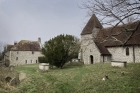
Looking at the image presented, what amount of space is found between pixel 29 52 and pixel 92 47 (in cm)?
2576

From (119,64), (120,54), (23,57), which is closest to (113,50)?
(120,54)

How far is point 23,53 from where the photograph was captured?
4731 cm

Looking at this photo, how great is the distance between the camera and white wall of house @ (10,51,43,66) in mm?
46625

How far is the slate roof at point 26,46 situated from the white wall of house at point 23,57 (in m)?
0.95

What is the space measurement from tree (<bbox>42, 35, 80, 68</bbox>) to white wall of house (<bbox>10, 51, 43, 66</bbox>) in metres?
25.2

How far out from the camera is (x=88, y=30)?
3148 cm

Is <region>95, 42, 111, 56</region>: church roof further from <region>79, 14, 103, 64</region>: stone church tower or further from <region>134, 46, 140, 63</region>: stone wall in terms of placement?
<region>134, 46, 140, 63</region>: stone wall

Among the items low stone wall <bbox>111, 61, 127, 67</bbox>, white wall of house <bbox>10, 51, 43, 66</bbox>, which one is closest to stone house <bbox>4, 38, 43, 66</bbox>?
white wall of house <bbox>10, 51, 43, 66</bbox>

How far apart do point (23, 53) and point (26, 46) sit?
8.06 feet

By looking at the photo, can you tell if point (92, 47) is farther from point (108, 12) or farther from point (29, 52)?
point (29, 52)

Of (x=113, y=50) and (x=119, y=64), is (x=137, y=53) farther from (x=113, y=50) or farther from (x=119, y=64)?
(x=119, y=64)

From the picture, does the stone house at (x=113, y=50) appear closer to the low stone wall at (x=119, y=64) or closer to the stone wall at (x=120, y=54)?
the stone wall at (x=120, y=54)

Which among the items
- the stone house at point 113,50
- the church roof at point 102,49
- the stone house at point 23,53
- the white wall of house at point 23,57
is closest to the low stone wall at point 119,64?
the stone house at point 113,50

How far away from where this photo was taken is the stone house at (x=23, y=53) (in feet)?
153
